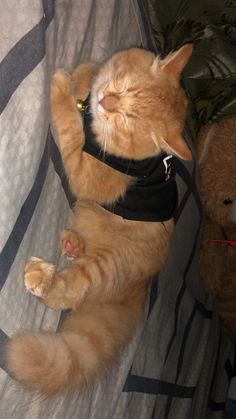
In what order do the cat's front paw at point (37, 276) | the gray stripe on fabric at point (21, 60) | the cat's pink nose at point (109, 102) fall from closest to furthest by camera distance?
the gray stripe on fabric at point (21, 60) < the cat's front paw at point (37, 276) < the cat's pink nose at point (109, 102)

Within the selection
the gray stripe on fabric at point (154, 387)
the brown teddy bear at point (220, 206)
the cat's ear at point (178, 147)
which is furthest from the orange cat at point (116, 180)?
the brown teddy bear at point (220, 206)

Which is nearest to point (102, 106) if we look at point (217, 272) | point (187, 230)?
point (187, 230)

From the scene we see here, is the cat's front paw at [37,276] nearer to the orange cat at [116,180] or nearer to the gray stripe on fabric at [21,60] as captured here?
the orange cat at [116,180]

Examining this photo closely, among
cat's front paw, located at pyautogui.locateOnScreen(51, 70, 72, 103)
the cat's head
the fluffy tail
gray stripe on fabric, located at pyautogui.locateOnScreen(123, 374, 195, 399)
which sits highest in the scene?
cat's front paw, located at pyautogui.locateOnScreen(51, 70, 72, 103)

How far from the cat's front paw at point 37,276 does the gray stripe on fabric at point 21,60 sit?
0.31 metres

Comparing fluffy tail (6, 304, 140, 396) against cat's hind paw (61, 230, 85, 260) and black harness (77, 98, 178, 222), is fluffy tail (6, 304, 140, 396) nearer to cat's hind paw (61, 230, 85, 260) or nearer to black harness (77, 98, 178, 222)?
cat's hind paw (61, 230, 85, 260)

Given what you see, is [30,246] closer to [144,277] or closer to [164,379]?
[144,277]

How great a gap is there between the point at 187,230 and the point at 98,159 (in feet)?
2.13

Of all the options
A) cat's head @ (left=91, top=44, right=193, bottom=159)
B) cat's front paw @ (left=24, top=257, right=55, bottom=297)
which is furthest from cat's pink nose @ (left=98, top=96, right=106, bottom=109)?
cat's front paw @ (left=24, top=257, right=55, bottom=297)

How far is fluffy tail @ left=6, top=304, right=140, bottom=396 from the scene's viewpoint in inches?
34.1

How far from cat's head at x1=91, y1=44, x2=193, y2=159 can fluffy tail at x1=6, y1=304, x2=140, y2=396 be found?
0.42m

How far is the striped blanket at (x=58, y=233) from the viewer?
840 mm

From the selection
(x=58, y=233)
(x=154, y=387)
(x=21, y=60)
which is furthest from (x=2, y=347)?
(x=154, y=387)

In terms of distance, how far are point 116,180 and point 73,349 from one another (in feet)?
1.48
